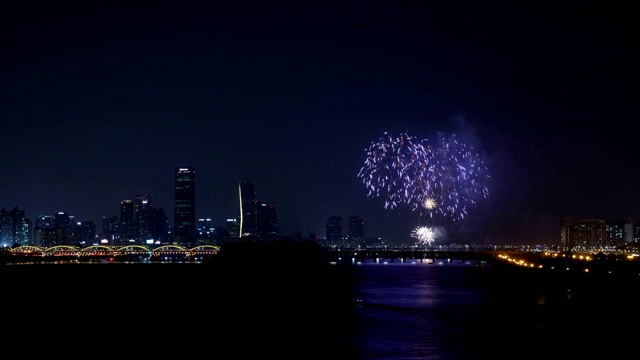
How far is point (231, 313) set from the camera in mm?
63719

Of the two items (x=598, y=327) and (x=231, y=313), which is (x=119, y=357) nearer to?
(x=231, y=313)

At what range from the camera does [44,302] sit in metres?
82.6

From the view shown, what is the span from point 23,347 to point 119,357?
821 cm

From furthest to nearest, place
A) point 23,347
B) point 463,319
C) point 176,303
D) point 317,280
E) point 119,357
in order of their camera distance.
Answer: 1. point 317,280
2. point 176,303
3. point 463,319
4. point 23,347
5. point 119,357

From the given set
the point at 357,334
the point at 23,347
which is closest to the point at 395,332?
the point at 357,334

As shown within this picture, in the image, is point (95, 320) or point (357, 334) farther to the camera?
point (95, 320)

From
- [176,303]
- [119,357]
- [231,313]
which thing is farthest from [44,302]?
[119,357]

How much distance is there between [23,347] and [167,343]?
336 inches

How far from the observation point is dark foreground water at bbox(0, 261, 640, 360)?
42094 millimetres

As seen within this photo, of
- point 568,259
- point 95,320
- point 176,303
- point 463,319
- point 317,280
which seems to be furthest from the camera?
point 568,259

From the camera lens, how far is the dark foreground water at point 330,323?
42094 mm

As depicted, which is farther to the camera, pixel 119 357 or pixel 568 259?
pixel 568 259

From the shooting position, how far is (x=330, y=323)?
5625 cm

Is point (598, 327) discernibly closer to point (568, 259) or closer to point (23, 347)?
point (23, 347)
